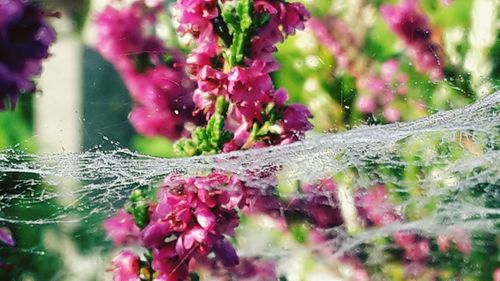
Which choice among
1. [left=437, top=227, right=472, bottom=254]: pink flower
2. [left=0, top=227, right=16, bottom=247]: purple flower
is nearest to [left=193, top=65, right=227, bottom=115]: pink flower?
[left=0, top=227, right=16, bottom=247]: purple flower

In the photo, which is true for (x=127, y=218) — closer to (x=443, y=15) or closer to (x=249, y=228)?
(x=249, y=228)

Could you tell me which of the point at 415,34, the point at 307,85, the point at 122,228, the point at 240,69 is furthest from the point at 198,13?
the point at 415,34

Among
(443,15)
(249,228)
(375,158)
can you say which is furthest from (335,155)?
(443,15)

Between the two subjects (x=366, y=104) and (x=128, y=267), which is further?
(x=366, y=104)

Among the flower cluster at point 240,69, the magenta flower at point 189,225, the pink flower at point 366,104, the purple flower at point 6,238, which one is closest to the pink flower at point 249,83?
the flower cluster at point 240,69

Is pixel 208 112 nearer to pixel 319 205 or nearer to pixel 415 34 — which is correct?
pixel 319 205

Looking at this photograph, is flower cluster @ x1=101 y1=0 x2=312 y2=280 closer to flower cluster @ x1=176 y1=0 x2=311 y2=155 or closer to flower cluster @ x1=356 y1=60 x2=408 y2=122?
flower cluster @ x1=176 y1=0 x2=311 y2=155
